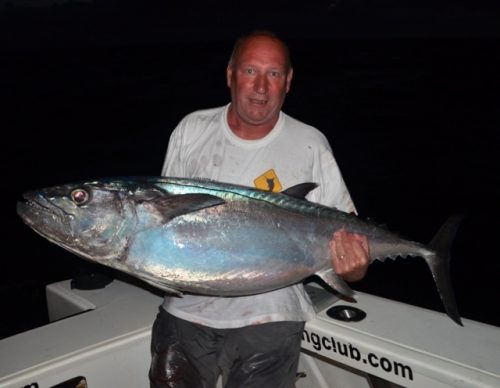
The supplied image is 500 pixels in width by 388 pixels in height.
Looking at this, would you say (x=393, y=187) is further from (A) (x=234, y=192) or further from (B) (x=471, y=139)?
(A) (x=234, y=192)

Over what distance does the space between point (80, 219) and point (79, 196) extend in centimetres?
10

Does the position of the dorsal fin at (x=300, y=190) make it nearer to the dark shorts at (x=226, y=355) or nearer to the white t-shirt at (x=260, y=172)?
the white t-shirt at (x=260, y=172)

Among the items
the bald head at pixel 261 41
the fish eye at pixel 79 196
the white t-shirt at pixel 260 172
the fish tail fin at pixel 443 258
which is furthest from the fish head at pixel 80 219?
the fish tail fin at pixel 443 258

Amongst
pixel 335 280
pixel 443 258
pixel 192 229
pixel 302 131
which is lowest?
pixel 335 280

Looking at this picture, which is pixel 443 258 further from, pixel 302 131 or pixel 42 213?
pixel 42 213

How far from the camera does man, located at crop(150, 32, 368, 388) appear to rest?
261 centimetres

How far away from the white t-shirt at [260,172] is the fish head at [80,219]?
0.65 metres

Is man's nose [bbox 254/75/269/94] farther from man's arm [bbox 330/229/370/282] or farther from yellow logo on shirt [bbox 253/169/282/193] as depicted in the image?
man's arm [bbox 330/229/370/282]

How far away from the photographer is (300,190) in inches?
101

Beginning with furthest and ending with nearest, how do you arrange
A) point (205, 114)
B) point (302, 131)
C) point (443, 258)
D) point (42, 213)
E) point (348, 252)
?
point (205, 114) → point (302, 131) → point (443, 258) → point (348, 252) → point (42, 213)

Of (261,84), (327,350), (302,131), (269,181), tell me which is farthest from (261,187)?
(327,350)

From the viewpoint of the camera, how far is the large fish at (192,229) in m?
2.21

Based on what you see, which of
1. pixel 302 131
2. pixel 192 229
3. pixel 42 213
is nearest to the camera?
pixel 42 213

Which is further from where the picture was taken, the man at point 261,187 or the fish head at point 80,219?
the man at point 261,187
